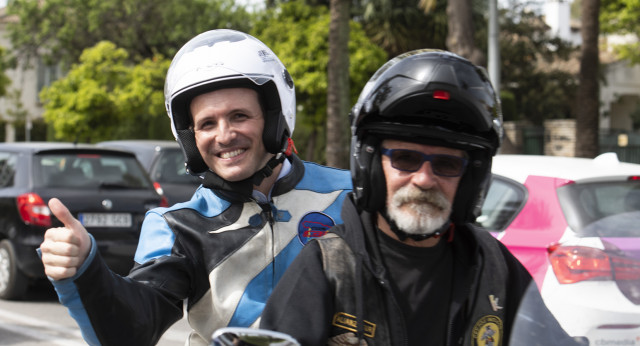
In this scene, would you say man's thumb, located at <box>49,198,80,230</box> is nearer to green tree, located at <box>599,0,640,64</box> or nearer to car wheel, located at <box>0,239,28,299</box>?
car wheel, located at <box>0,239,28,299</box>

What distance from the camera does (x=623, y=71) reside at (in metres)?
46.2

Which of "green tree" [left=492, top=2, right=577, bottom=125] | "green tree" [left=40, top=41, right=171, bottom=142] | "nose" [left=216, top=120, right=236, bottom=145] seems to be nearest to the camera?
"nose" [left=216, top=120, right=236, bottom=145]

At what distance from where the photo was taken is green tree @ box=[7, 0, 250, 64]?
1248 inches

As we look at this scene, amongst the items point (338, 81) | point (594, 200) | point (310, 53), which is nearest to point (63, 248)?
point (594, 200)

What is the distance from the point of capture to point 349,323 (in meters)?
1.74

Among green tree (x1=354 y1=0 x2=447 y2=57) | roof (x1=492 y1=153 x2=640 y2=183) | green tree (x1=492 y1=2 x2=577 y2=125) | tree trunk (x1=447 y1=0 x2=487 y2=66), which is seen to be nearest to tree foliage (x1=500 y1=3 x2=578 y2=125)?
green tree (x1=492 y1=2 x2=577 y2=125)

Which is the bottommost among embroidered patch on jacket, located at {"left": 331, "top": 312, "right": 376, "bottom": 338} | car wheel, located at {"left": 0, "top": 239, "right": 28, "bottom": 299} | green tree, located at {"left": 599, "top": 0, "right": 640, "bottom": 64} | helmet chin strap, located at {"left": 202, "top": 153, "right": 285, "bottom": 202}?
car wheel, located at {"left": 0, "top": 239, "right": 28, "bottom": 299}

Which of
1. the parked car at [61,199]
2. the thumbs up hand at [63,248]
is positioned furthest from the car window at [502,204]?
the parked car at [61,199]

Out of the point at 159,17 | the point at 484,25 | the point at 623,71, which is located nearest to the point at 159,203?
the point at 484,25

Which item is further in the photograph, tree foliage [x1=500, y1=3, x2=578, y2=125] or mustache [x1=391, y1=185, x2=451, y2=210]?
tree foliage [x1=500, y1=3, x2=578, y2=125]

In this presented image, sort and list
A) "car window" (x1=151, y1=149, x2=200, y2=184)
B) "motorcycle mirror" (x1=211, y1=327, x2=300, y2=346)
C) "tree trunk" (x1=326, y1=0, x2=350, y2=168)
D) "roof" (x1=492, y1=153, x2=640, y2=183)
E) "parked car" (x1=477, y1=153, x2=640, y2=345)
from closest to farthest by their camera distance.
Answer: "motorcycle mirror" (x1=211, y1=327, x2=300, y2=346)
"parked car" (x1=477, y1=153, x2=640, y2=345)
"roof" (x1=492, y1=153, x2=640, y2=183)
"car window" (x1=151, y1=149, x2=200, y2=184)
"tree trunk" (x1=326, y1=0, x2=350, y2=168)

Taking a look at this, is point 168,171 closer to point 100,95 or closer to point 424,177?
point 424,177

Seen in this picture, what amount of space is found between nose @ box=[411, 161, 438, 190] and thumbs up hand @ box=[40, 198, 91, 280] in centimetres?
72

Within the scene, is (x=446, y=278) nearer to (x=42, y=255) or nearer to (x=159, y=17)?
(x=42, y=255)
